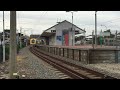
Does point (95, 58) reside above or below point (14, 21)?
below

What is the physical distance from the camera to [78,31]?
2635 inches
